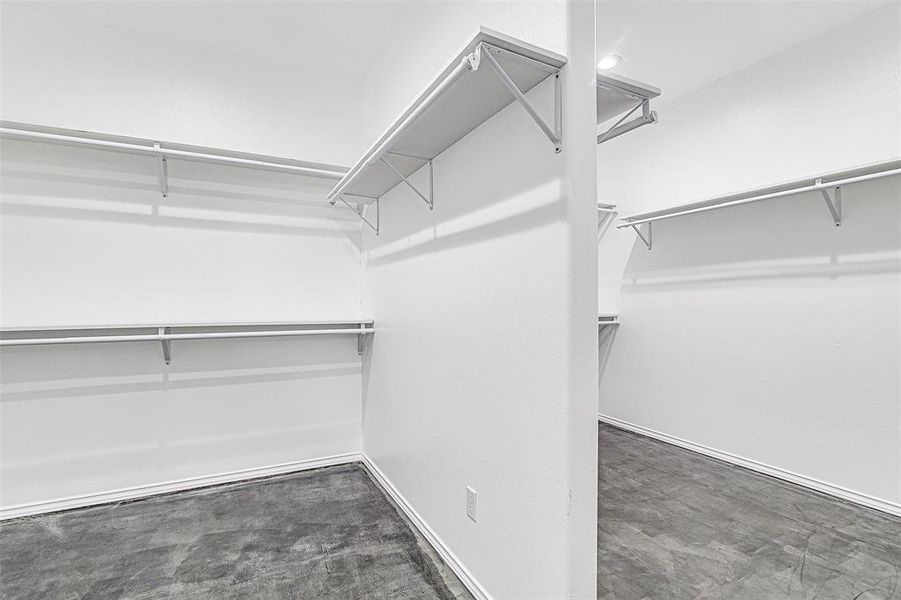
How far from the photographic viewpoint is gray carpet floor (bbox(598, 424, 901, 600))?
1.60 m

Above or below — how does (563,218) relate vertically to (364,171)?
below

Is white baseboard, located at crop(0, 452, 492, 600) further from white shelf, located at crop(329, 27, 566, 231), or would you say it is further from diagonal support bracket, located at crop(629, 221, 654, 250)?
diagonal support bracket, located at crop(629, 221, 654, 250)

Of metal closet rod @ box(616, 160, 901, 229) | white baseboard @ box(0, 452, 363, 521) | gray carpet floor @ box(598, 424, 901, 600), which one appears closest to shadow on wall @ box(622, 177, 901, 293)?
metal closet rod @ box(616, 160, 901, 229)

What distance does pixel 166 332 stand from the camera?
244 cm

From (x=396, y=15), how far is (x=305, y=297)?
1735mm

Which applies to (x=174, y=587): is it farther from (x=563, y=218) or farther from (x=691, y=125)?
(x=691, y=125)

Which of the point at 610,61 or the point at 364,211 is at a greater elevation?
the point at 610,61

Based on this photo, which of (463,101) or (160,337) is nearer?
(463,101)

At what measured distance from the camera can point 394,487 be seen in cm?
236

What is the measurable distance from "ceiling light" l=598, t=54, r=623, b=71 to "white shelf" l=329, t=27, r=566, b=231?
1.51 metres

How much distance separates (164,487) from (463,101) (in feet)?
8.56

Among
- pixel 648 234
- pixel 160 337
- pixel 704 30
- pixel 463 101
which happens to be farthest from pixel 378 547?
pixel 704 30

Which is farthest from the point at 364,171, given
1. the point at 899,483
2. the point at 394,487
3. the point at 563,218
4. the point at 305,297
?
the point at 899,483

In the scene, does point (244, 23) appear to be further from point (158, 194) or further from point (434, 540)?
point (434, 540)
